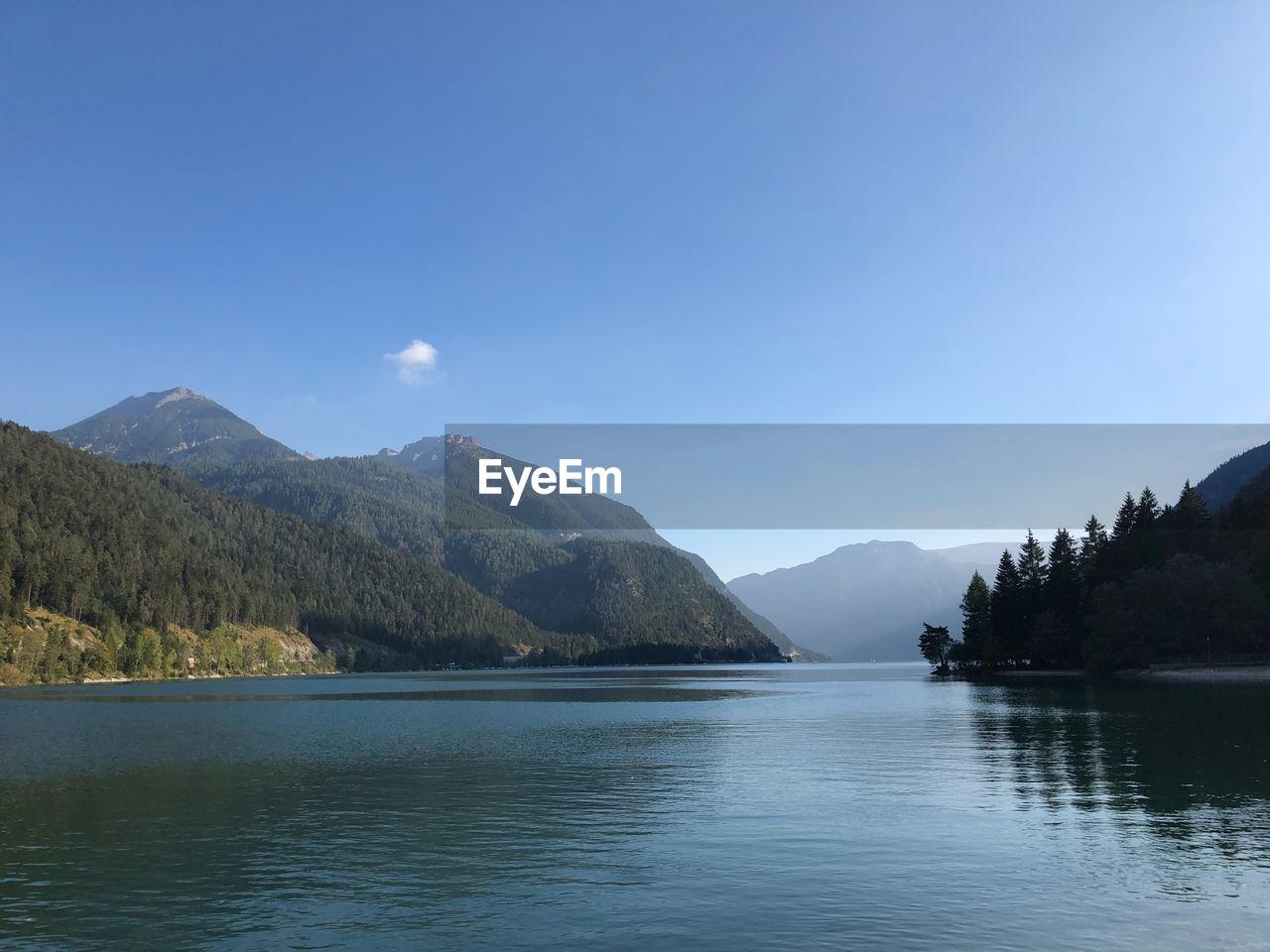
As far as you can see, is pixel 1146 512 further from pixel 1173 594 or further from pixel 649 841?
pixel 649 841

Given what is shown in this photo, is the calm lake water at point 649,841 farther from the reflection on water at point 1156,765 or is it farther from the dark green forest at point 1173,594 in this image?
the dark green forest at point 1173,594

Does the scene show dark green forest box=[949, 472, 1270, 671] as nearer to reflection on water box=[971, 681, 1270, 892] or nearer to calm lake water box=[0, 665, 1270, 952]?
reflection on water box=[971, 681, 1270, 892]

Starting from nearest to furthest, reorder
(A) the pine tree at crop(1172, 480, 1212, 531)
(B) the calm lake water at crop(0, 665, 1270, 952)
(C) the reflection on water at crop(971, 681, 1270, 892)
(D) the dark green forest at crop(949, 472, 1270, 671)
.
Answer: (B) the calm lake water at crop(0, 665, 1270, 952) < (C) the reflection on water at crop(971, 681, 1270, 892) < (D) the dark green forest at crop(949, 472, 1270, 671) < (A) the pine tree at crop(1172, 480, 1212, 531)

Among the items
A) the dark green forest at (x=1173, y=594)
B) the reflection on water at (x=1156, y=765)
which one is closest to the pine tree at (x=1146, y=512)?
the dark green forest at (x=1173, y=594)

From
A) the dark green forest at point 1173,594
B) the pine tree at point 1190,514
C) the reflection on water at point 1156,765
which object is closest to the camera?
the reflection on water at point 1156,765

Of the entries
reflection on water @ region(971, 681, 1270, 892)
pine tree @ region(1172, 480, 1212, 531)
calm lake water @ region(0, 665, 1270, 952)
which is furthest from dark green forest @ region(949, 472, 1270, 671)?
calm lake water @ region(0, 665, 1270, 952)

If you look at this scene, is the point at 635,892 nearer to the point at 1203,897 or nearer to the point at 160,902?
the point at 160,902

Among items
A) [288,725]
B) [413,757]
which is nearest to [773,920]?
[413,757]

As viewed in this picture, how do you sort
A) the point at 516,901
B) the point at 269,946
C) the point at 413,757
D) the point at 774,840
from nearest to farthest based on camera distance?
the point at 269,946 < the point at 516,901 < the point at 774,840 < the point at 413,757

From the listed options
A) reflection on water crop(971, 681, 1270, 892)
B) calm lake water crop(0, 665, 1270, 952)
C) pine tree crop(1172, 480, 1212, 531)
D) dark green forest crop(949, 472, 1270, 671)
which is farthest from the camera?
pine tree crop(1172, 480, 1212, 531)
